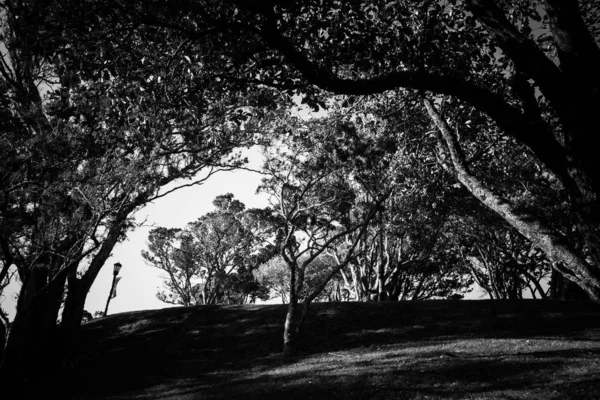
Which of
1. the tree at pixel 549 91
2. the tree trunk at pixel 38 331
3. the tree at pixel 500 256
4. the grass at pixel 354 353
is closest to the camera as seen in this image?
the tree at pixel 549 91

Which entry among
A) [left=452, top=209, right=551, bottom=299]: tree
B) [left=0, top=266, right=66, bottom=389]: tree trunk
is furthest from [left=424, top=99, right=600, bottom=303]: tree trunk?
[left=452, top=209, right=551, bottom=299]: tree

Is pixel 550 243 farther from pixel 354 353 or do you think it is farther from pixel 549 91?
pixel 354 353

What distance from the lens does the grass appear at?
28.4 feet

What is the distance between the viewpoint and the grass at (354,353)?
865 centimetres

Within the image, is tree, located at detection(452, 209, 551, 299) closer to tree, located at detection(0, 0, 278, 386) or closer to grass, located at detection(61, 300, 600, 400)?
grass, located at detection(61, 300, 600, 400)

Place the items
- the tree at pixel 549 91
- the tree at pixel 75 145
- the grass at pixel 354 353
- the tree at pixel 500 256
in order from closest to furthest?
the tree at pixel 549 91 → the tree at pixel 75 145 → the grass at pixel 354 353 → the tree at pixel 500 256

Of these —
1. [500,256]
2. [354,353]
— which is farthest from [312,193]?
[500,256]

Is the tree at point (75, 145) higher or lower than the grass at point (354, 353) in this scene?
higher

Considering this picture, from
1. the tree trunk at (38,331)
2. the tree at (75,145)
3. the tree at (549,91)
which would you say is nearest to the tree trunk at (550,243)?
the tree at (549,91)

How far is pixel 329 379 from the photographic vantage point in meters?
9.98

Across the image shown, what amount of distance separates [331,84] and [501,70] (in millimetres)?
6483

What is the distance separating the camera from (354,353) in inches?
519

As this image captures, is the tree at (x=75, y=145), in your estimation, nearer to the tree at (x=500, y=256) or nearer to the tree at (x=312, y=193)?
the tree at (x=312, y=193)

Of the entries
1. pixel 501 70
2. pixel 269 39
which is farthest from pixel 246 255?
pixel 269 39
